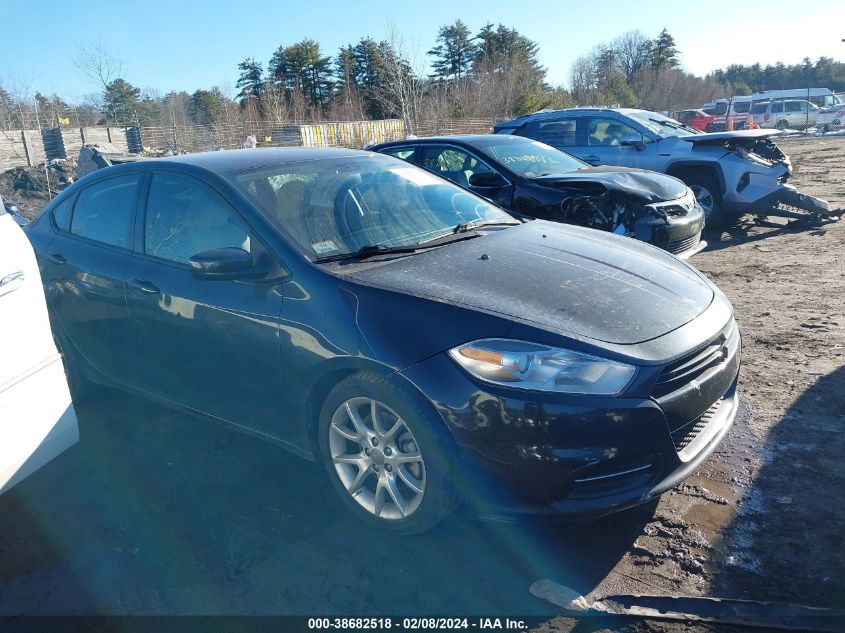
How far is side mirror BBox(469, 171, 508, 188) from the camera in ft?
23.0

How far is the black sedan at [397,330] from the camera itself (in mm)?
2445

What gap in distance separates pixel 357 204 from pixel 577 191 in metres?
3.86

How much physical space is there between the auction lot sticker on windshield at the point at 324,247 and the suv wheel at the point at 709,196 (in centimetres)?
712

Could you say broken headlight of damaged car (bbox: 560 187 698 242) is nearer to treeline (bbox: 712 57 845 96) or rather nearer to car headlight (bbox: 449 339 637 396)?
car headlight (bbox: 449 339 637 396)

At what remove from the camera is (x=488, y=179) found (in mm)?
7047

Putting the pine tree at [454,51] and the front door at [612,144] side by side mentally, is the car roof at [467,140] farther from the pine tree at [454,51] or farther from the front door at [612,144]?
the pine tree at [454,51]

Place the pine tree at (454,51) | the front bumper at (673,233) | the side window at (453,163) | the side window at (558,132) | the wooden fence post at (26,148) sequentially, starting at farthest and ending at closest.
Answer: the pine tree at (454,51)
the wooden fence post at (26,148)
the side window at (558,132)
the side window at (453,163)
the front bumper at (673,233)

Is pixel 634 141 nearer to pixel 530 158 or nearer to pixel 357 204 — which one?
pixel 530 158

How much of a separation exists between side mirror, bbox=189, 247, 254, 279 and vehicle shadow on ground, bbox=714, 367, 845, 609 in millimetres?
2412

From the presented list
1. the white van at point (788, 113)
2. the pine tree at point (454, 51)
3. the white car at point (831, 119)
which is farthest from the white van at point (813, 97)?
the pine tree at point (454, 51)

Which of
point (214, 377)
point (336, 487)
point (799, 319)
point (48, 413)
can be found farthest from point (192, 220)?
point (799, 319)

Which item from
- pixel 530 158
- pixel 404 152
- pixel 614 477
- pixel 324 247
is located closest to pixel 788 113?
pixel 530 158

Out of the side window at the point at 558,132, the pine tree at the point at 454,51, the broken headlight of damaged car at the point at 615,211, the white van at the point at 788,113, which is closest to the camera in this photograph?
the broken headlight of damaged car at the point at 615,211

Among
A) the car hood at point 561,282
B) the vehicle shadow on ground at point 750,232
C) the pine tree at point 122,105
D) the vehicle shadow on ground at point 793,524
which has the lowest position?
the vehicle shadow on ground at point 793,524
